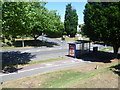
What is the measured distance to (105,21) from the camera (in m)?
15.8

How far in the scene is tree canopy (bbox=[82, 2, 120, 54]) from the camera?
49.9 feet

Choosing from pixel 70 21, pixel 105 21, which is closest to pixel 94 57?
pixel 105 21

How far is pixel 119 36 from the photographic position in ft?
50.3

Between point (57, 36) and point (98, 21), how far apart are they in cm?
3580

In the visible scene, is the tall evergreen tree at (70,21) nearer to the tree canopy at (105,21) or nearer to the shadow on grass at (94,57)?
the shadow on grass at (94,57)

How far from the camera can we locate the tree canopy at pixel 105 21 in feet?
49.9

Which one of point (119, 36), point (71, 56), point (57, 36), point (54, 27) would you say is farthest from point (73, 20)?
point (119, 36)

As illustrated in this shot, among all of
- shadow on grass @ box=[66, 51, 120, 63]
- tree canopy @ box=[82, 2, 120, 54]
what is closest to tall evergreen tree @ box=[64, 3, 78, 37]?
shadow on grass @ box=[66, 51, 120, 63]

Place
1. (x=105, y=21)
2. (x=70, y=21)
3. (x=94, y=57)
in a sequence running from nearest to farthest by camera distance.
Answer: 1. (x=105, y=21)
2. (x=94, y=57)
3. (x=70, y=21)

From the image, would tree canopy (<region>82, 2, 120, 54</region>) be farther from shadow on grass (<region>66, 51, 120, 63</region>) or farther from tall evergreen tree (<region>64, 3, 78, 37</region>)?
tall evergreen tree (<region>64, 3, 78, 37</region>)

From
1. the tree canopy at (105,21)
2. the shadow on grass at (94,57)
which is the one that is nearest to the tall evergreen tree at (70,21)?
the shadow on grass at (94,57)

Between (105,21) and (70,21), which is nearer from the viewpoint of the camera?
(105,21)

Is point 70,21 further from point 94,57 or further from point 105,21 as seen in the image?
point 105,21

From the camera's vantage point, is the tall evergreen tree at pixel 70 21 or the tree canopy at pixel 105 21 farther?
the tall evergreen tree at pixel 70 21
